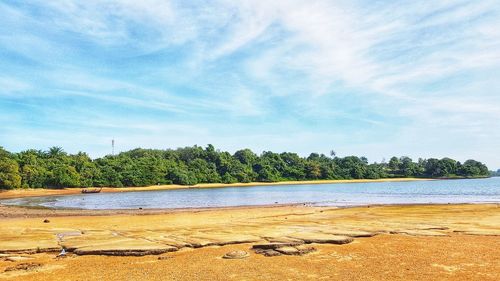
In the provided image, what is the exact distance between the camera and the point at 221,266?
9.31 metres

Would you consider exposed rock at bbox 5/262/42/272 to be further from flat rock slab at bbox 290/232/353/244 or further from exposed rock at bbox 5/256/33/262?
flat rock slab at bbox 290/232/353/244

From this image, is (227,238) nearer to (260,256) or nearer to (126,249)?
(260,256)

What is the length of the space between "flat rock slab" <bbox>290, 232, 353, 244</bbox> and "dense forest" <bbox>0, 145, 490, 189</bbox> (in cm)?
7298

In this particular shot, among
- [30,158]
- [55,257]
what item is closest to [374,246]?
[55,257]

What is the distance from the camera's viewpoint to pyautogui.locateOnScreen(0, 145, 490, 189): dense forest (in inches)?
3329

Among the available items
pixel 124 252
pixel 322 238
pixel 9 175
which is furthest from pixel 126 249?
pixel 9 175

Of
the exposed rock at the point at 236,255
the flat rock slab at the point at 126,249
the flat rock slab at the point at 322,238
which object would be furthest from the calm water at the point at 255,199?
the exposed rock at the point at 236,255

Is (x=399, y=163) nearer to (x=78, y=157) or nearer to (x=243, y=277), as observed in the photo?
(x=78, y=157)

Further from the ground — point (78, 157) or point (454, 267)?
point (78, 157)

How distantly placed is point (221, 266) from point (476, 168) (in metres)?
191

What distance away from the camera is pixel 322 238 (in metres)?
12.4

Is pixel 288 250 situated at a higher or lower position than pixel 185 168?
lower

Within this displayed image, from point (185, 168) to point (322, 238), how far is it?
10989 cm

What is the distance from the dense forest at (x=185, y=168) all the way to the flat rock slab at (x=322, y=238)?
73.0 metres
